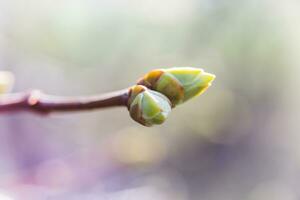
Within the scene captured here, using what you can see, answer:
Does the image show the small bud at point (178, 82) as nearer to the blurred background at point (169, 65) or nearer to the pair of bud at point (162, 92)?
the pair of bud at point (162, 92)

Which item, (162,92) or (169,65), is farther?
(169,65)

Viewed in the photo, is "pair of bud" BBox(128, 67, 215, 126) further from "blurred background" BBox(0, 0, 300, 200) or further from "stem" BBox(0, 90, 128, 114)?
"blurred background" BBox(0, 0, 300, 200)

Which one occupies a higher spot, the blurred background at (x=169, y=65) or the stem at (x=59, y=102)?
the stem at (x=59, y=102)

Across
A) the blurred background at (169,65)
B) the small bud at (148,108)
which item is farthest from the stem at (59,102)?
the blurred background at (169,65)

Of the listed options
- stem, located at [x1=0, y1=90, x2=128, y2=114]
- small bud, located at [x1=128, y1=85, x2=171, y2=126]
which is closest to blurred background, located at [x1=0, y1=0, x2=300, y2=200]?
stem, located at [x1=0, y1=90, x2=128, y2=114]

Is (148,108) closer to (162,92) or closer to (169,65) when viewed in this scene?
(162,92)

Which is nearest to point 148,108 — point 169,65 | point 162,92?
point 162,92

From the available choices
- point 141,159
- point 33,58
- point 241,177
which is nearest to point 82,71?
point 33,58

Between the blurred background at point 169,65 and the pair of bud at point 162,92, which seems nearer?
the pair of bud at point 162,92
